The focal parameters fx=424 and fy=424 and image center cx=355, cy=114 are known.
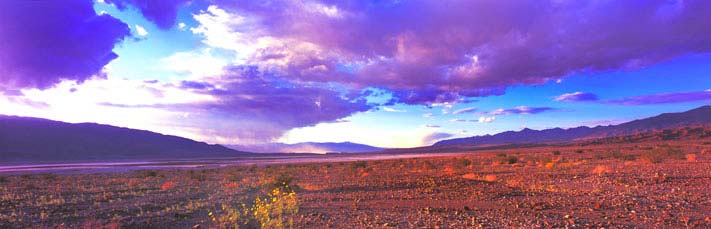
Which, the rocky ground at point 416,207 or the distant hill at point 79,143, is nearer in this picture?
the rocky ground at point 416,207

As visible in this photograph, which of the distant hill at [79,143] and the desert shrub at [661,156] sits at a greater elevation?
the distant hill at [79,143]

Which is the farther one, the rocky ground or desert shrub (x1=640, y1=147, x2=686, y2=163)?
desert shrub (x1=640, y1=147, x2=686, y2=163)

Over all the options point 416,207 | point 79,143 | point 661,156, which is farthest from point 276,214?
point 79,143

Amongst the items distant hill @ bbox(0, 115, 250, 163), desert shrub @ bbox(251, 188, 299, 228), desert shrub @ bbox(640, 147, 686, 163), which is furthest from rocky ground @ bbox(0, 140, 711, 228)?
distant hill @ bbox(0, 115, 250, 163)

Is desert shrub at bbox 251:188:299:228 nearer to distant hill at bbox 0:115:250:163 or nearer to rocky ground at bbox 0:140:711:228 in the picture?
rocky ground at bbox 0:140:711:228

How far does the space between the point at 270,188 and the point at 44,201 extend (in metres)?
8.92

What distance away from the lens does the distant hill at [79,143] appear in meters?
120

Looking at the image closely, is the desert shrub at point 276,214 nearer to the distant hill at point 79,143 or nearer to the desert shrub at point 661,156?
the desert shrub at point 661,156

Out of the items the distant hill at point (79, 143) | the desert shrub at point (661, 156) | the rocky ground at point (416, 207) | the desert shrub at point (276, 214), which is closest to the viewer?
the rocky ground at point (416, 207)

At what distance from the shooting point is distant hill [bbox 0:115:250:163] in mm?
120250

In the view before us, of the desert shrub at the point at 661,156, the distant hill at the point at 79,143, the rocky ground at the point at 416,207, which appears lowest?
the rocky ground at the point at 416,207

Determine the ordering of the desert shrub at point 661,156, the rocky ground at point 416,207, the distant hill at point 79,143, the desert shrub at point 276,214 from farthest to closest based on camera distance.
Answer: the distant hill at point 79,143, the desert shrub at point 661,156, the desert shrub at point 276,214, the rocky ground at point 416,207

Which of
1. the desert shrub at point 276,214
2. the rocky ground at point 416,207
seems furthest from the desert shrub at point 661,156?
the desert shrub at point 276,214

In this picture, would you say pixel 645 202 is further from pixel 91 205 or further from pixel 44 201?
pixel 44 201
